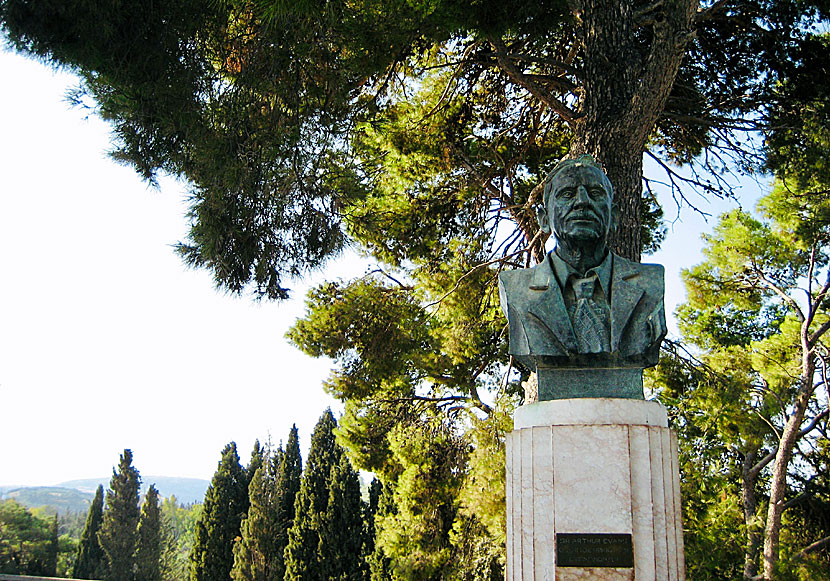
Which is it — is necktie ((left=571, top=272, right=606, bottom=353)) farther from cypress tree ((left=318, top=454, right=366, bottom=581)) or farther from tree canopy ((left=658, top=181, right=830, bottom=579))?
cypress tree ((left=318, top=454, right=366, bottom=581))

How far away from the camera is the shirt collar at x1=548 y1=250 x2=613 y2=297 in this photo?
3529 millimetres

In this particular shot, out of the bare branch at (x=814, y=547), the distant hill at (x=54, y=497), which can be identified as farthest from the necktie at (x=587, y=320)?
the distant hill at (x=54, y=497)

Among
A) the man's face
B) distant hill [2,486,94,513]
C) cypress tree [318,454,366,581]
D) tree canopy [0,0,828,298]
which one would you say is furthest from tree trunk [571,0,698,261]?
distant hill [2,486,94,513]

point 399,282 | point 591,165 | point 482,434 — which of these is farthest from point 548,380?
point 399,282

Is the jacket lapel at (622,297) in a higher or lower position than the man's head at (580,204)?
lower

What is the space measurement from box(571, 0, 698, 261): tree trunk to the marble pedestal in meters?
3.09

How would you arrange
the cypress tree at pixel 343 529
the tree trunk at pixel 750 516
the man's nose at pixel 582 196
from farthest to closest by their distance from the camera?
the cypress tree at pixel 343 529 < the tree trunk at pixel 750 516 < the man's nose at pixel 582 196

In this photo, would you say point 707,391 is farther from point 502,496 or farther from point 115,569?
point 115,569

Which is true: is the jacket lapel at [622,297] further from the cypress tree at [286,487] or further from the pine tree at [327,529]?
the cypress tree at [286,487]

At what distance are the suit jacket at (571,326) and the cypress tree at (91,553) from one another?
22.4 meters

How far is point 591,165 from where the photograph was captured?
364 cm

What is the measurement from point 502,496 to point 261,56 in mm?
5464

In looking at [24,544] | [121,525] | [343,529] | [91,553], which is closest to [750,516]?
[343,529]

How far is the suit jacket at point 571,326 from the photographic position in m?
3.38
